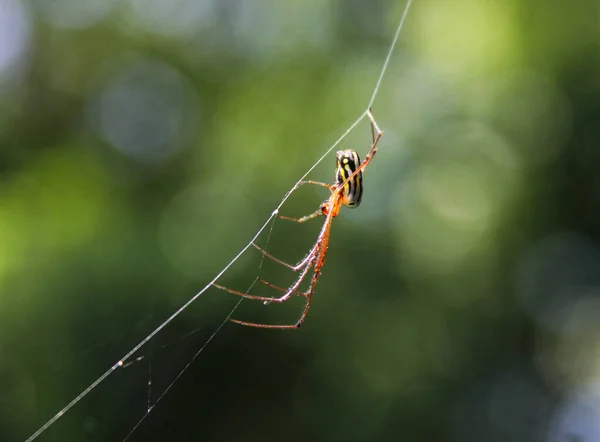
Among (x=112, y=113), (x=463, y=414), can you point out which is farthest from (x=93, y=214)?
(x=463, y=414)

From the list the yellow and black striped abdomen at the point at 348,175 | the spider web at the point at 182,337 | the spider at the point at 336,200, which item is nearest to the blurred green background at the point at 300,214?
the spider web at the point at 182,337

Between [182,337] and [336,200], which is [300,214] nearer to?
[182,337]

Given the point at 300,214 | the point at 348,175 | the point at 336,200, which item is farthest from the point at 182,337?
the point at 300,214

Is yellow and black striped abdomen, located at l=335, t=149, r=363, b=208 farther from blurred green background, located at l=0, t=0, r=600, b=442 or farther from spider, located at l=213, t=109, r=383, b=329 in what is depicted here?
blurred green background, located at l=0, t=0, r=600, b=442

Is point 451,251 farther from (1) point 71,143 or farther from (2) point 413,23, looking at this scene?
(1) point 71,143

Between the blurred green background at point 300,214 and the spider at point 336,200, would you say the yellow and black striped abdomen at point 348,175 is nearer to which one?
the spider at point 336,200
